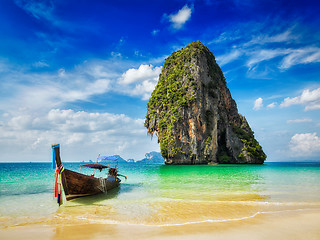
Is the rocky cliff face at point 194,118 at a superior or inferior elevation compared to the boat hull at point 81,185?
superior

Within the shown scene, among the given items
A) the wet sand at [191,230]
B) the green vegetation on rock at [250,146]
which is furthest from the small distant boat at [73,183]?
the green vegetation on rock at [250,146]

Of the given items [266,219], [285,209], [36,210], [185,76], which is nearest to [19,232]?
[36,210]

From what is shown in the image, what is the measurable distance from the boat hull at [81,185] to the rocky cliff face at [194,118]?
120 ft

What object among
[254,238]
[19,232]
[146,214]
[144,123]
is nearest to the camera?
[254,238]

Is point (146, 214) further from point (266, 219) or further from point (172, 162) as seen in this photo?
point (172, 162)

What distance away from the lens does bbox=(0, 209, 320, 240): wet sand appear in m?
5.21

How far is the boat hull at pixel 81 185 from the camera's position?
10.3 m

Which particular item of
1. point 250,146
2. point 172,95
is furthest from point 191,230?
point 250,146

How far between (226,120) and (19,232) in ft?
183

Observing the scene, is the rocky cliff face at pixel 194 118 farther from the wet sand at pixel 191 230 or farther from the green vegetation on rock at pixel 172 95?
the wet sand at pixel 191 230

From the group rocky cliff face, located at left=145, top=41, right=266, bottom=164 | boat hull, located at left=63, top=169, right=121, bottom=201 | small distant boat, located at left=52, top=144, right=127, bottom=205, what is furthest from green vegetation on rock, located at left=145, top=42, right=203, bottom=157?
small distant boat, located at left=52, top=144, right=127, bottom=205

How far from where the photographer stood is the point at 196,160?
48.7 meters

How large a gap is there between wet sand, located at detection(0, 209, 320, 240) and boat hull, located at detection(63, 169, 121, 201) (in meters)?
3.63

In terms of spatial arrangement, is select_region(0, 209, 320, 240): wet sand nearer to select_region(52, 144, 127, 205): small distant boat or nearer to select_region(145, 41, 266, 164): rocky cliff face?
select_region(52, 144, 127, 205): small distant boat
